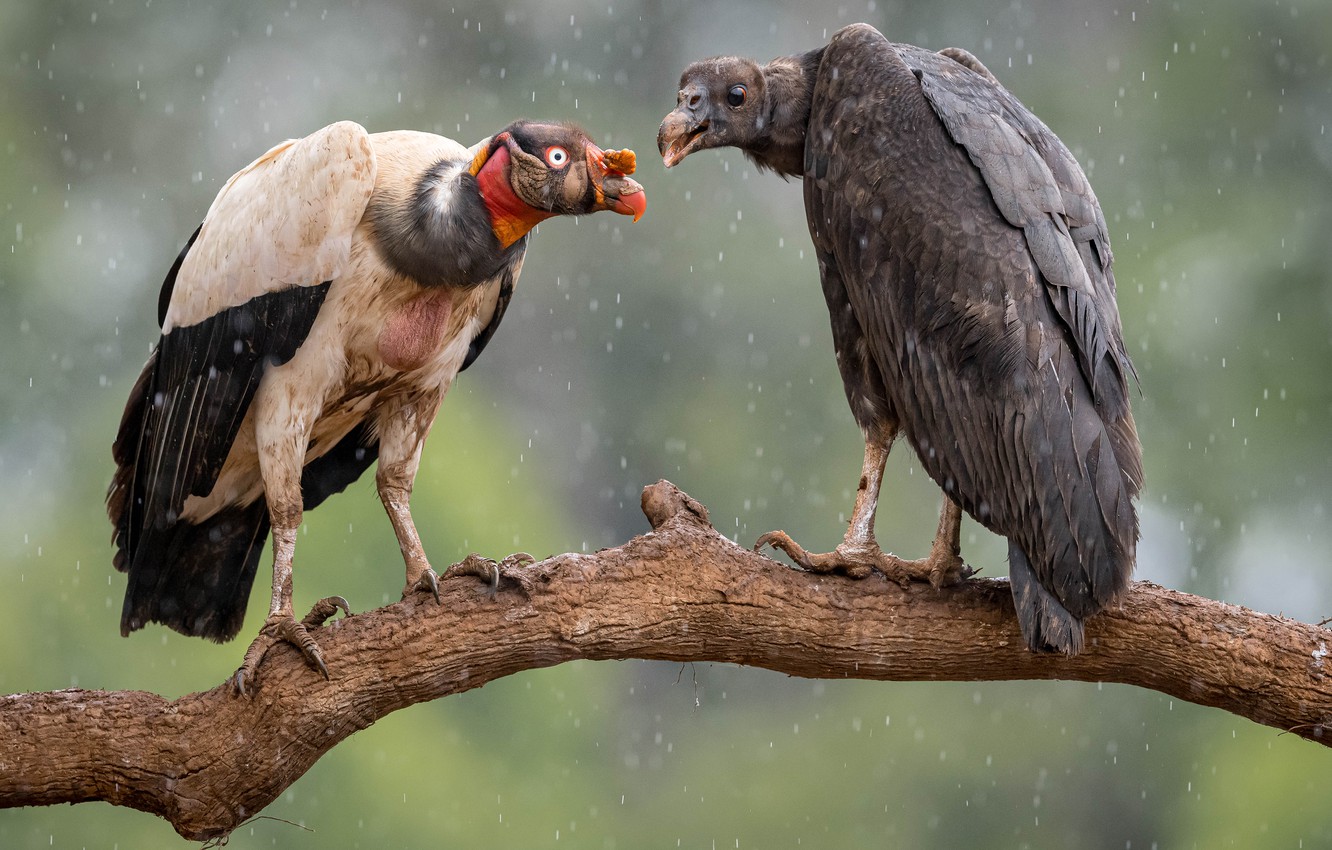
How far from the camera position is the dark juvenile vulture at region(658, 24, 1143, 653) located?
12.1ft

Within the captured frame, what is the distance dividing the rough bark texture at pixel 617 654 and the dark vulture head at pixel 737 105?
1.06 m

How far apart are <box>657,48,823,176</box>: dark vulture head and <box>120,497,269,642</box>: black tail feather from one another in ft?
5.54

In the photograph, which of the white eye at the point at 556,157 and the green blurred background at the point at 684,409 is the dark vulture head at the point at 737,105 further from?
the green blurred background at the point at 684,409

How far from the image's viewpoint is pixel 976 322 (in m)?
3.71

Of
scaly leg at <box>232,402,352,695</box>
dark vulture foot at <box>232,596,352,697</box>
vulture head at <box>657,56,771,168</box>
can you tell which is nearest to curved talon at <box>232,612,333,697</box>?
dark vulture foot at <box>232,596,352,697</box>

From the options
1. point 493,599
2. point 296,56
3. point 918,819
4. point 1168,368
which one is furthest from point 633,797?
point 493,599

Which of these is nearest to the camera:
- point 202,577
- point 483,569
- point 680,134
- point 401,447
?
point 483,569

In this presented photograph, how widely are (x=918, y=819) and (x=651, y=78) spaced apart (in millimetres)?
8786

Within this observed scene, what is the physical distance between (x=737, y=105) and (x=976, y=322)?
3.44ft

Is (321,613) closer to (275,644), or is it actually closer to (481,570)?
(275,644)

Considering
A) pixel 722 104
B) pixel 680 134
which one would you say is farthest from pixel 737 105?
pixel 680 134

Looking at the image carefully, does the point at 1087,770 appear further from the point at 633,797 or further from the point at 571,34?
the point at 571,34

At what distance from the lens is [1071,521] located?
12.0 ft

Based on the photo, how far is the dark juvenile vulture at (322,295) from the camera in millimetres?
3857
